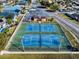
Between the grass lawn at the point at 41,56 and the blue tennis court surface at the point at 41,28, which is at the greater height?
the grass lawn at the point at 41,56

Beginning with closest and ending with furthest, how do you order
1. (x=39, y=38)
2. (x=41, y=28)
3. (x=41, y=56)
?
(x=41, y=56), (x=39, y=38), (x=41, y=28)

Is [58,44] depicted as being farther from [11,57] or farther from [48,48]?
[11,57]

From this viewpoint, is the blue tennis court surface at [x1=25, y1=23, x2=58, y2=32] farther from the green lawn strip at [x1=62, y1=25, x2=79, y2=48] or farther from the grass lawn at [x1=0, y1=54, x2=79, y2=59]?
the grass lawn at [x1=0, y1=54, x2=79, y2=59]

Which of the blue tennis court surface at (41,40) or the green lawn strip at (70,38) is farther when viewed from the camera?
the blue tennis court surface at (41,40)

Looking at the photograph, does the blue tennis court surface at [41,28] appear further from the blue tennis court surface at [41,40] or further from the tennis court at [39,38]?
the blue tennis court surface at [41,40]

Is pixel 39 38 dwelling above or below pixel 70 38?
below

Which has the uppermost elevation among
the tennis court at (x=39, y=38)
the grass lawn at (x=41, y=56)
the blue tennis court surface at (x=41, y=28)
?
the grass lawn at (x=41, y=56)

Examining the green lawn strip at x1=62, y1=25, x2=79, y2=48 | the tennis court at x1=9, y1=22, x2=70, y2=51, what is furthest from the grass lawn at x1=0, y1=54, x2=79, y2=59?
the green lawn strip at x1=62, y1=25, x2=79, y2=48

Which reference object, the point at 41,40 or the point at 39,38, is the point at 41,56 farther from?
the point at 39,38

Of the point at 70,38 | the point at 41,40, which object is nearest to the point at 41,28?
the point at 41,40

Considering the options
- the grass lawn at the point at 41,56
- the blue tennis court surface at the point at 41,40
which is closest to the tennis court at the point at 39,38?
the blue tennis court surface at the point at 41,40
